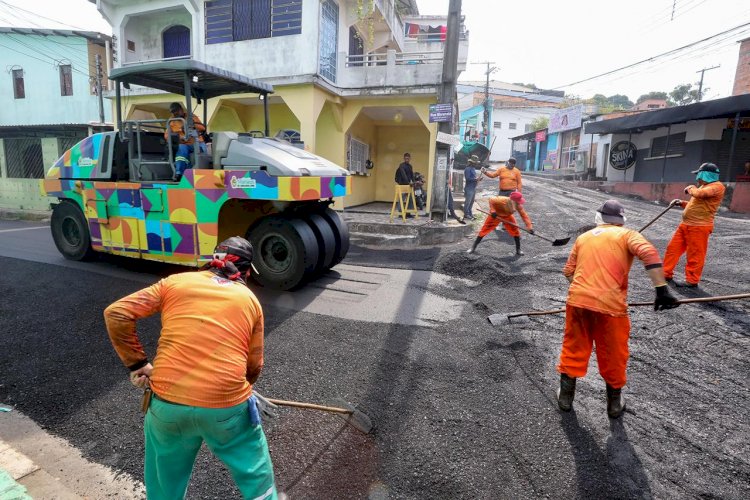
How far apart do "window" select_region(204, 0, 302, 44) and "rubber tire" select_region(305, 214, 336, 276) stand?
21.9 ft

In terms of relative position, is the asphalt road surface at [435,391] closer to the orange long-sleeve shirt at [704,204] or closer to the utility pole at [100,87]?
the orange long-sleeve shirt at [704,204]

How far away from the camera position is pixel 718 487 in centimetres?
230

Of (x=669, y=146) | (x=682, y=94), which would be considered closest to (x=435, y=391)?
(x=669, y=146)

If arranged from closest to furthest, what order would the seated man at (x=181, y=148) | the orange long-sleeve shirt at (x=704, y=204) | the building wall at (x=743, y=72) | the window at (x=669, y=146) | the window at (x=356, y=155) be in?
the seated man at (x=181, y=148) → the orange long-sleeve shirt at (x=704, y=204) → the window at (x=356, y=155) → the window at (x=669, y=146) → the building wall at (x=743, y=72)

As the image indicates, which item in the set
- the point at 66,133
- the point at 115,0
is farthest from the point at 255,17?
the point at 66,133

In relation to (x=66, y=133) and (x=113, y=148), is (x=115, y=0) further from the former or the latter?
(x=113, y=148)

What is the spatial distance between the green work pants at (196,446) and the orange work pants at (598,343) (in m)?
2.17

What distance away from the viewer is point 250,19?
10781mm

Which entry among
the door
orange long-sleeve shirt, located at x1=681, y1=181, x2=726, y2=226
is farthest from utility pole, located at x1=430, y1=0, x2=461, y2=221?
the door

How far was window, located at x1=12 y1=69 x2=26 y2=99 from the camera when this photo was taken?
57.6ft

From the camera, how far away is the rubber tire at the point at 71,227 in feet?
21.4

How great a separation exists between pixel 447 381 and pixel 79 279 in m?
5.01

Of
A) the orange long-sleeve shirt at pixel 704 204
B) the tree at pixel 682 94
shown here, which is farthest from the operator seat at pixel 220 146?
the tree at pixel 682 94

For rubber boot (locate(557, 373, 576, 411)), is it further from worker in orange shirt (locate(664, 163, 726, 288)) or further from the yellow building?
the yellow building
